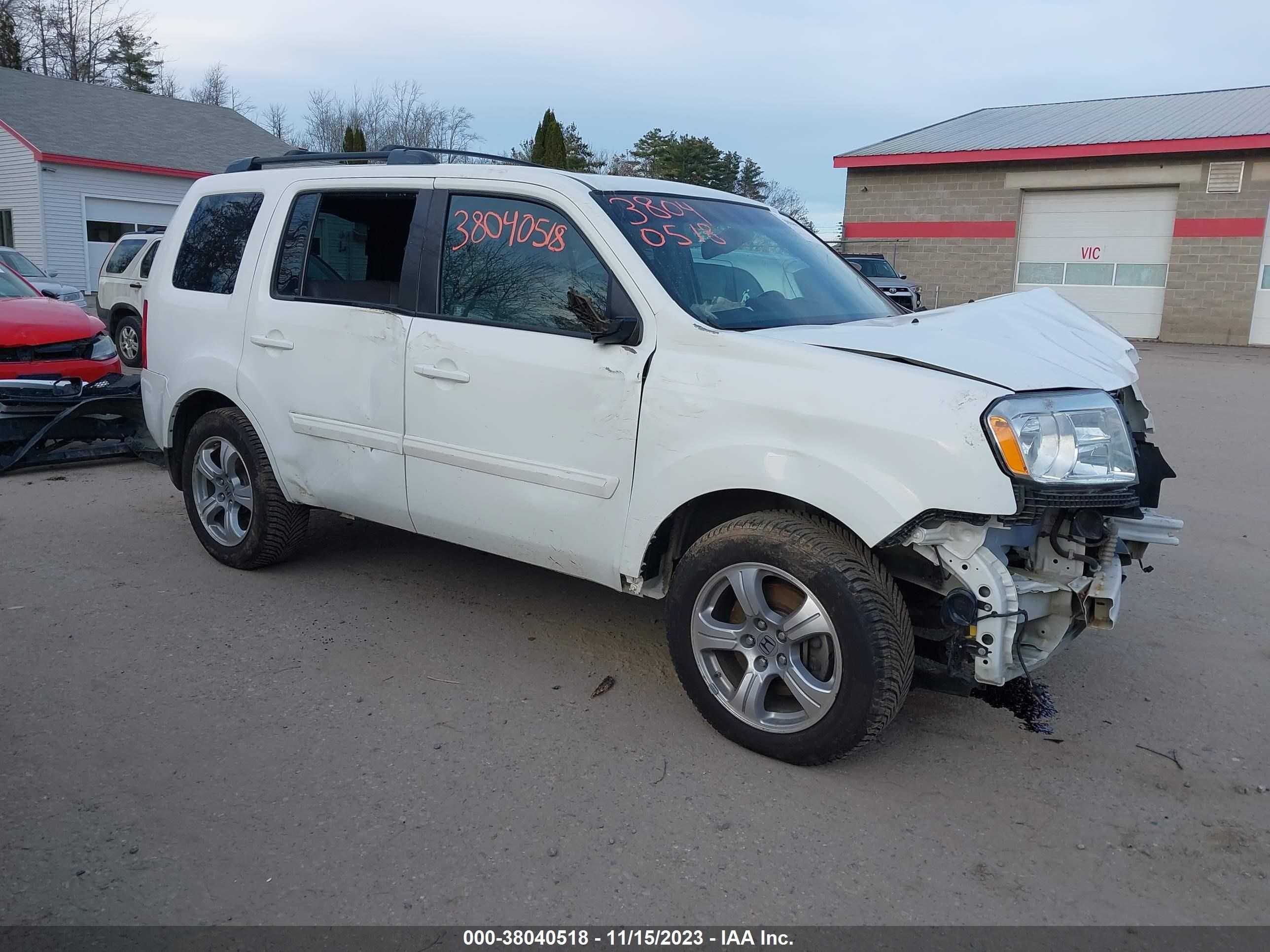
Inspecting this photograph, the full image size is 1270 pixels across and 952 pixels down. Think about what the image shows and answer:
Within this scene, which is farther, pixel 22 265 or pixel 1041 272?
pixel 1041 272

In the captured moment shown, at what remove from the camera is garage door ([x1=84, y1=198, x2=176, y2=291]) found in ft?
91.6

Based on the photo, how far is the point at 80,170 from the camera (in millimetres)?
27422

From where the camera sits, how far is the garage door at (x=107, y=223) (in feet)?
91.6

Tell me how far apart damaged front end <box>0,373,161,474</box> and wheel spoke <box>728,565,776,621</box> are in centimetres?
563

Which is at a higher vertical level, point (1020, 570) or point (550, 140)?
point (550, 140)

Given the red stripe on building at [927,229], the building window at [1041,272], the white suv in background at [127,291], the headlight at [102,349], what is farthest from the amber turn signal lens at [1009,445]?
the red stripe on building at [927,229]

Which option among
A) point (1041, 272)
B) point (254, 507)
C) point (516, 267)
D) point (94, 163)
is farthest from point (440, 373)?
point (94, 163)

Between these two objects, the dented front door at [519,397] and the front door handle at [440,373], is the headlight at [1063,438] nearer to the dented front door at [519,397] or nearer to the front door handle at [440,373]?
the dented front door at [519,397]

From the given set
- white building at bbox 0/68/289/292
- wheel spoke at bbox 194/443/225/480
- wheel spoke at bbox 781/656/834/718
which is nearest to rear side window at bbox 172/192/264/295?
wheel spoke at bbox 194/443/225/480

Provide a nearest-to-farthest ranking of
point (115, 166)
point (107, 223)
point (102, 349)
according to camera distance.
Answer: point (102, 349) < point (115, 166) < point (107, 223)

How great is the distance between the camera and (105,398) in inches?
302

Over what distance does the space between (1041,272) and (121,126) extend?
86.2 ft

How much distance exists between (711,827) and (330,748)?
138cm

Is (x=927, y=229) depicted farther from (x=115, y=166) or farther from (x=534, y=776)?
(x=534, y=776)
